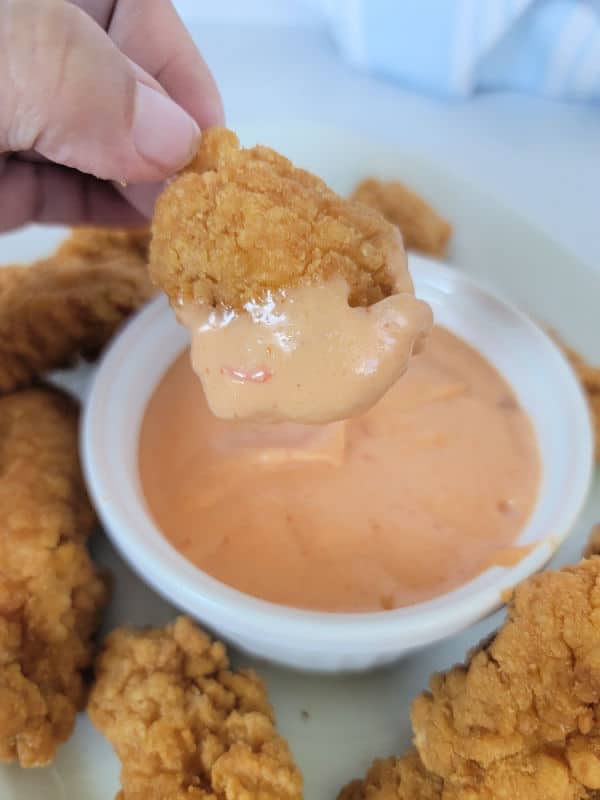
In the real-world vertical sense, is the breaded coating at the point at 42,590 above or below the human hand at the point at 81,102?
below

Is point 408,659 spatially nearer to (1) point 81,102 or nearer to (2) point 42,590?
(2) point 42,590

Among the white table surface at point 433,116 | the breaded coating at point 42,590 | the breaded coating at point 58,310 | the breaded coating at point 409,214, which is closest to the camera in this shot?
the breaded coating at point 42,590

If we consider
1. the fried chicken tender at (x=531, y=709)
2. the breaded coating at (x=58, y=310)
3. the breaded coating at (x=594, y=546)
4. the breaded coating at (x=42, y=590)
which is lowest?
the breaded coating at (x=42, y=590)

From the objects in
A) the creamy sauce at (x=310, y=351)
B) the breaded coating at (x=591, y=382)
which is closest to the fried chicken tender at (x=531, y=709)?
the creamy sauce at (x=310, y=351)

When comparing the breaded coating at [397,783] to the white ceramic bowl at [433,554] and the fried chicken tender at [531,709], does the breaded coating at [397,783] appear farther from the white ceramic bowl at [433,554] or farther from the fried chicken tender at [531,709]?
the white ceramic bowl at [433,554]

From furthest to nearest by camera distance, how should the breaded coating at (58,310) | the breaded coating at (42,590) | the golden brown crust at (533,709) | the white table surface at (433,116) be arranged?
the white table surface at (433,116), the breaded coating at (58,310), the breaded coating at (42,590), the golden brown crust at (533,709)

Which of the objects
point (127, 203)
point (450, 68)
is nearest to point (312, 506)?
point (127, 203)
